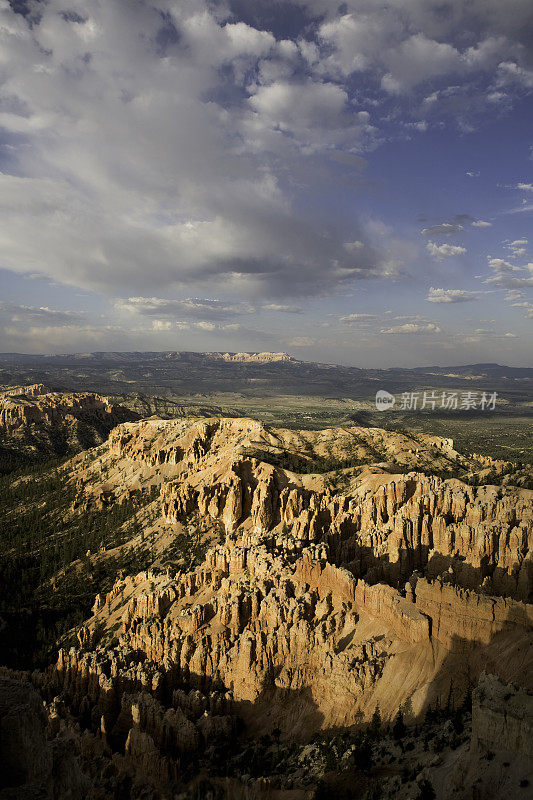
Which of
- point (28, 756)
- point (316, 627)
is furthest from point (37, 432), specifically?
point (28, 756)

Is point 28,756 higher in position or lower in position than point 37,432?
higher

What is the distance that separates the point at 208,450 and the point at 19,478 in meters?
61.7

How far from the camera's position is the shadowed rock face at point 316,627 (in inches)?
1144

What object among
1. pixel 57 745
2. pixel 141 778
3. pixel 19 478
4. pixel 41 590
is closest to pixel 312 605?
pixel 141 778

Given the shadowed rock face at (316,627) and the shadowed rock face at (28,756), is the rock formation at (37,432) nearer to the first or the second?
the shadowed rock face at (316,627)

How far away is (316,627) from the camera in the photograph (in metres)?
34.8

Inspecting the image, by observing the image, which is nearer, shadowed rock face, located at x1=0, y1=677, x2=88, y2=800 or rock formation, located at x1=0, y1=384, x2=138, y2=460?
shadowed rock face, located at x1=0, y1=677, x2=88, y2=800

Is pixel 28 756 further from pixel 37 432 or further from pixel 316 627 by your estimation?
pixel 37 432

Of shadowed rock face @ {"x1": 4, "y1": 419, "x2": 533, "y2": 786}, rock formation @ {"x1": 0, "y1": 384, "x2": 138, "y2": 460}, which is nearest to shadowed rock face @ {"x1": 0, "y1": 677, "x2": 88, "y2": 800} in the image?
shadowed rock face @ {"x1": 4, "y1": 419, "x2": 533, "y2": 786}

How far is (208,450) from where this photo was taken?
106 meters

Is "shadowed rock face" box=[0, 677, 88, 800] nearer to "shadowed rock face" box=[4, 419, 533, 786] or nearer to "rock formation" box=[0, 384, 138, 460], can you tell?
"shadowed rock face" box=[4, 419, 533, 786]

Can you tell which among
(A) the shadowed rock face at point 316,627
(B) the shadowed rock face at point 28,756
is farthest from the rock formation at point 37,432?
(B) the shadowed rock face at point 28,756

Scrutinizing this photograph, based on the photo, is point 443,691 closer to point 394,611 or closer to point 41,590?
point 394,611

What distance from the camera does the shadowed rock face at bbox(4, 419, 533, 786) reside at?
2905cm
